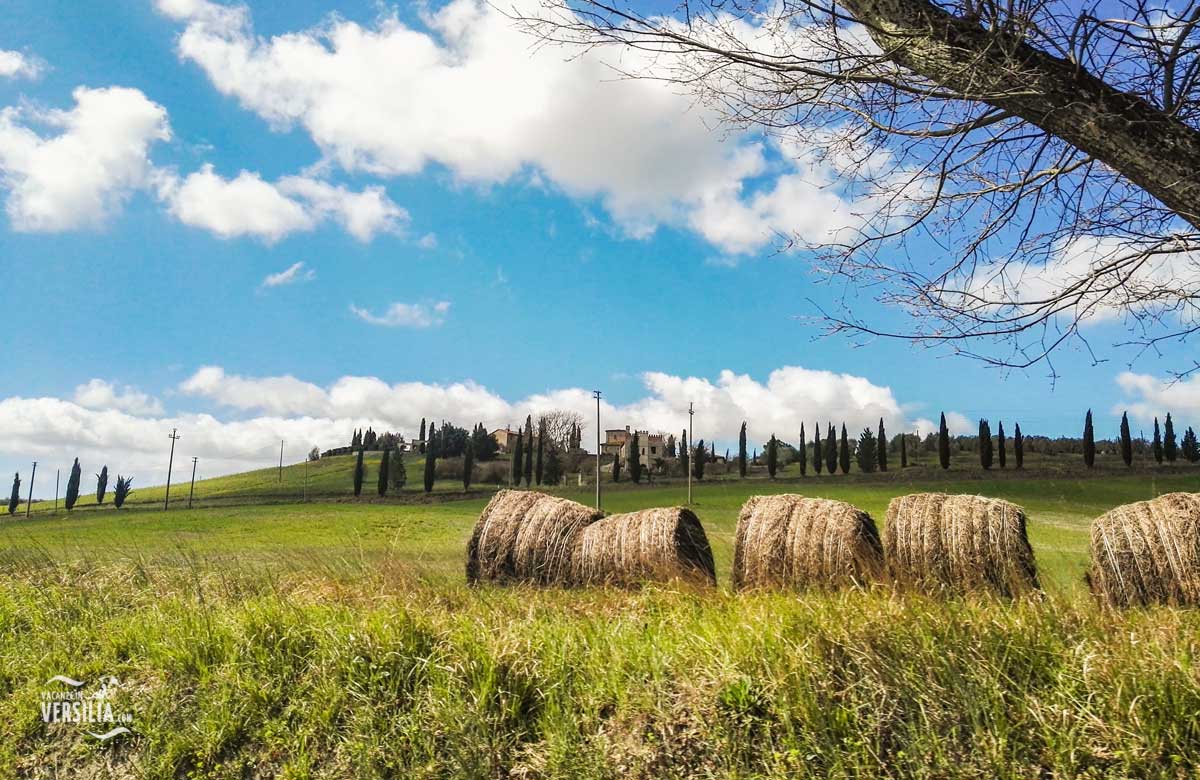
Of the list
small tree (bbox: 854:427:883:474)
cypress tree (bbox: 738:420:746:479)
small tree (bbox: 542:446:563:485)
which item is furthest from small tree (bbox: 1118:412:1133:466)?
small tree (bbox: 542:446:563:485)

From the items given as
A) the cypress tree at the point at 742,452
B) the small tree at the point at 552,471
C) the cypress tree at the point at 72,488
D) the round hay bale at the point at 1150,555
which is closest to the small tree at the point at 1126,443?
the cypress tree at the point at 742,452

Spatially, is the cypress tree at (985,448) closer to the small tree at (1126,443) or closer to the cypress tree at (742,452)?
the small tree at (1126,443)

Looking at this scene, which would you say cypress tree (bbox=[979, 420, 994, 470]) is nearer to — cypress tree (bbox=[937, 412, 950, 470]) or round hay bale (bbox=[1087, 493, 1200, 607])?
cypress tree (bbox=[937, 412, 950, 470])

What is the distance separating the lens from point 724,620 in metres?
5.73

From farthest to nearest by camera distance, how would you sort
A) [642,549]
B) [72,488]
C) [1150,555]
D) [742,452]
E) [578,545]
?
[72,488]
[742,452]
[578,545]
[642,549]
[1150,555]

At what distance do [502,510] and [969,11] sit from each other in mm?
8655

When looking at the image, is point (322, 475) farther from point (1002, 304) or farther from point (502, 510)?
point (1002, 304)

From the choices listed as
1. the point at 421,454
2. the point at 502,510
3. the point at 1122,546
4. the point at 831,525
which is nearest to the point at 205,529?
the point at 502,510

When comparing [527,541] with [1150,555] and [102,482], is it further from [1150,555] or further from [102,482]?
[102,482]

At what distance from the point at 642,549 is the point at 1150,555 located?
5413 mm

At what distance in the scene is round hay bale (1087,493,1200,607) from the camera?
7.74m

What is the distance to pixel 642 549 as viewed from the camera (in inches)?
393

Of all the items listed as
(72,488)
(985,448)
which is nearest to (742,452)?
(985,448)

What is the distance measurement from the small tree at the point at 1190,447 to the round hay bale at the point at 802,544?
69.1 metres
